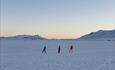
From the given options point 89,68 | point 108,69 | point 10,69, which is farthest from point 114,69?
point 10,69

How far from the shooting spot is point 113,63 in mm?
16609

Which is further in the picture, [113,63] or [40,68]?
[113,63]

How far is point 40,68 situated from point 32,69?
549mm

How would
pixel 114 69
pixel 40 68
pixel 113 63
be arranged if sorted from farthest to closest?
pixel 113 63 → pixel 40 68 → pixel 114 69

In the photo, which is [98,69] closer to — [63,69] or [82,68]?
[82,68]

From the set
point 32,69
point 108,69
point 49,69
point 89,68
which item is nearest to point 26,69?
point 32,69

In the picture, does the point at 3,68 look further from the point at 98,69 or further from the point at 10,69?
the point at 98,69

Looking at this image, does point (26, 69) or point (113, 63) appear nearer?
point (26, 69)

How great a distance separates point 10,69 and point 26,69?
35.7 inches

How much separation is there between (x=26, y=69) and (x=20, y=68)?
0.64 m

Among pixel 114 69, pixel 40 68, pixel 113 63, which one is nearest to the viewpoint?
pixel 114 69

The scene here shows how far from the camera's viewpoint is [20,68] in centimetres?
1565

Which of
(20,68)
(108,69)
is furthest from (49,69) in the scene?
(108,69)

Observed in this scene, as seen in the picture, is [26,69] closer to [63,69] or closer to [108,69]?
[63,69]
